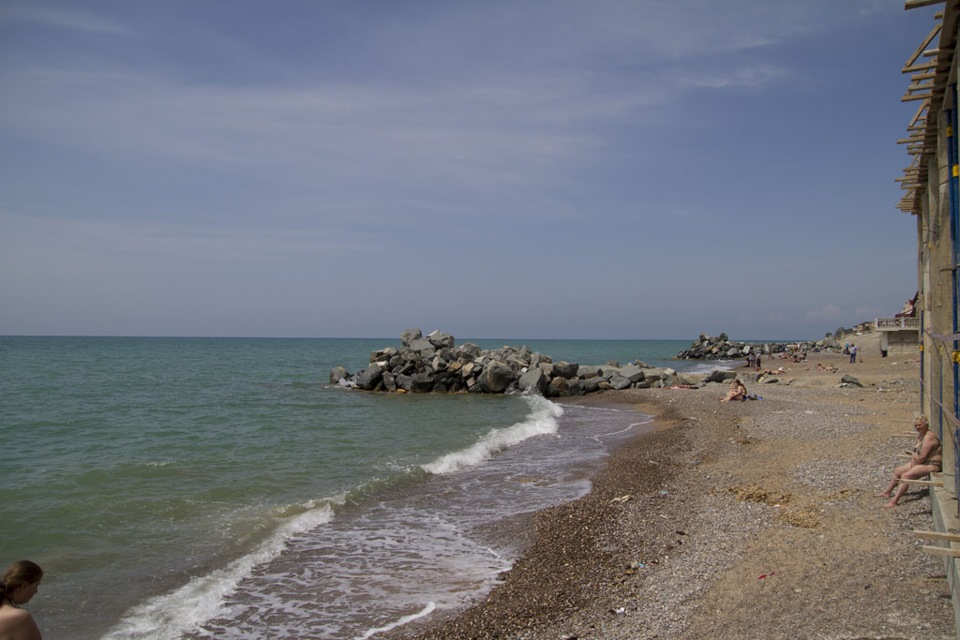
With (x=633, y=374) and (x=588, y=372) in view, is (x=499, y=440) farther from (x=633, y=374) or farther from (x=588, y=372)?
(x=588, y=372)

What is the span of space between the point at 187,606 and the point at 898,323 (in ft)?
164

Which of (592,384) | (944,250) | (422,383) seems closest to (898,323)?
(592,384)

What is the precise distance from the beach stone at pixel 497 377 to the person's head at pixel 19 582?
31001mm

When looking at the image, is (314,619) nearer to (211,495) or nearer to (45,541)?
(45,541)

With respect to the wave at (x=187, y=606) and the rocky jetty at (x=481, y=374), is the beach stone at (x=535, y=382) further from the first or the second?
the wave at (x=187, y=606)

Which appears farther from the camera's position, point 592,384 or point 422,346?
point 422,346

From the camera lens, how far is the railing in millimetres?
43094

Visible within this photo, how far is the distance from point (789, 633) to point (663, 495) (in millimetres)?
6246

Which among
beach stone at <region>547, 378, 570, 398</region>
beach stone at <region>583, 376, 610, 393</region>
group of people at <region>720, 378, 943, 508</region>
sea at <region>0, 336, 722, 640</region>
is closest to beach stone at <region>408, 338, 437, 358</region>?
beach stone at <region>547, 378, 570, 398</region>

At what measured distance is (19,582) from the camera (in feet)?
15.6

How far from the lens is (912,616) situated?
19.1 feet

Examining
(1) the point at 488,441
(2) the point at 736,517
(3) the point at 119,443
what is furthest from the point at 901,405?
(3) the point at 119,443

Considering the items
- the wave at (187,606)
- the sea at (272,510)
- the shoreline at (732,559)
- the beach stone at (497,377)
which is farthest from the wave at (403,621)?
the beach stone at (497,377)

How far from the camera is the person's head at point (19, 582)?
15.5 feet
